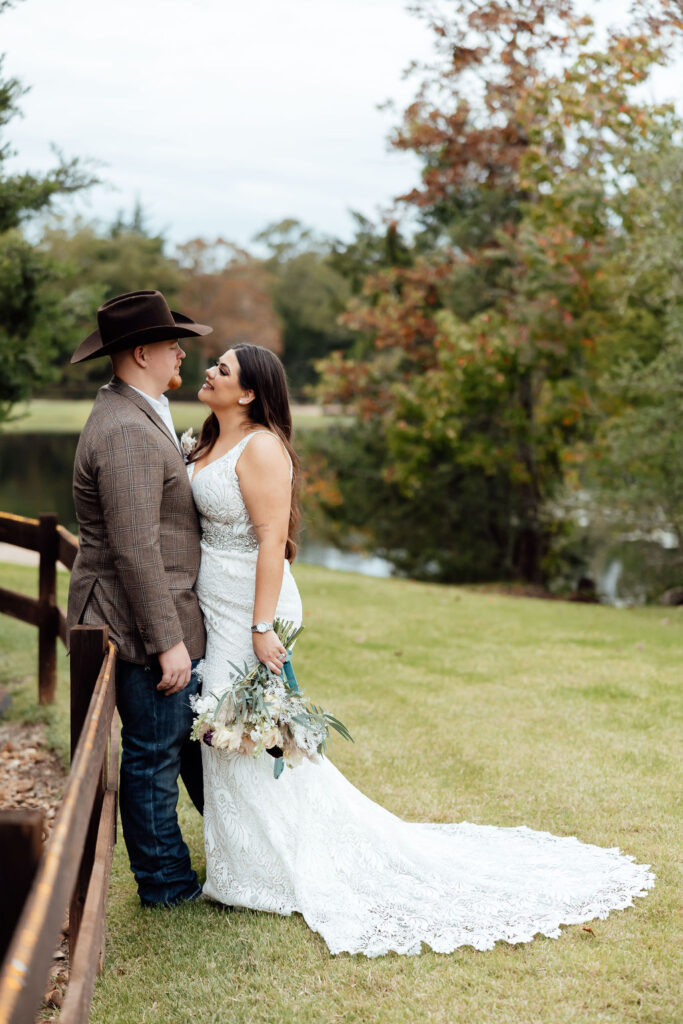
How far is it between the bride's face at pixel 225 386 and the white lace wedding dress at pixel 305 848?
19cm

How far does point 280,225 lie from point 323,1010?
9558 centimetres

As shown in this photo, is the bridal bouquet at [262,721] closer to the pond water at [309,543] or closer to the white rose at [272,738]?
the white rose at [272,738]

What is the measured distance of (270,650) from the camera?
143 inches

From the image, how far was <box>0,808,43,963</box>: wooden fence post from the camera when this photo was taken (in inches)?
53.7

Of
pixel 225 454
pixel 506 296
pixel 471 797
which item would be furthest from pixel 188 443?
pixel 506 296

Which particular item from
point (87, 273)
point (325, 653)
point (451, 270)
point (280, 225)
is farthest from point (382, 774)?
point (280, 225)

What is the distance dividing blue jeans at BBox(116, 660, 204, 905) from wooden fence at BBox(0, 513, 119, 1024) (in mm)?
110

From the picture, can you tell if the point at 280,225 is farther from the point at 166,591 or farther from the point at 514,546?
the point at 166,591

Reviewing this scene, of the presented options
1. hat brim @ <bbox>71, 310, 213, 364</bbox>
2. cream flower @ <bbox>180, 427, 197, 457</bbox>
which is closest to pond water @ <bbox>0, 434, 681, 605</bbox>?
cream flower @ <bbox>180, 427, 197, 457</bbox>

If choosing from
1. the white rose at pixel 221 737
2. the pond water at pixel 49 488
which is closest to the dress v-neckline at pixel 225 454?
the white rose at pixel 221 737

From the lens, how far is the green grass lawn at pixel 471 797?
10.1ft

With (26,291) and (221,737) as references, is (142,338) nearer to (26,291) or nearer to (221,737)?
(221,737)

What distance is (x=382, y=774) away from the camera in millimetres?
5258

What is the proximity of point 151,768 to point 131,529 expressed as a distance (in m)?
0.92
